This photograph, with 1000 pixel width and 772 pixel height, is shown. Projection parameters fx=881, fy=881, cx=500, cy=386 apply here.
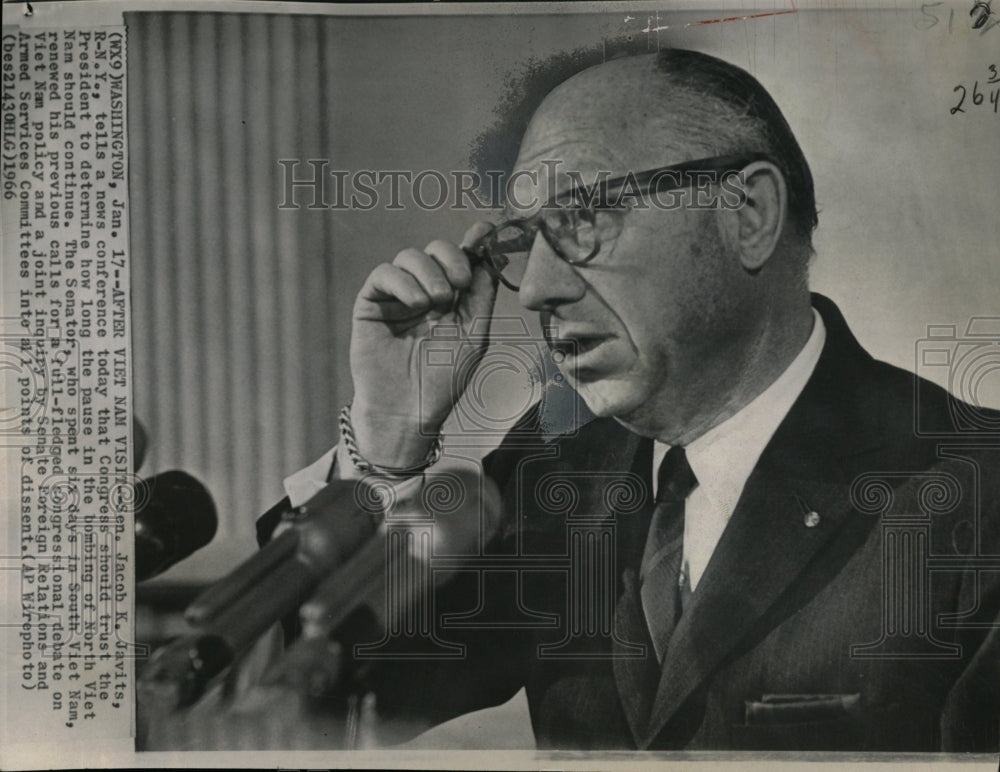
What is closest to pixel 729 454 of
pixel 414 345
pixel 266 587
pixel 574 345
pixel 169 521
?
pixel 574 345

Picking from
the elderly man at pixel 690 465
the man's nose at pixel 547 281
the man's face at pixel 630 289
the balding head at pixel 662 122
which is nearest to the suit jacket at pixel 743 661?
the elderly man at pixel 690 465

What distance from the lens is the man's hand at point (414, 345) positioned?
5.27ft

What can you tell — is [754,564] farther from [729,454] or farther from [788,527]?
[729,454]

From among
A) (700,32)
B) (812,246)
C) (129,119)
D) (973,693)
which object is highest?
(700,32)

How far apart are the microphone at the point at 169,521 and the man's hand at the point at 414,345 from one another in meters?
0.32

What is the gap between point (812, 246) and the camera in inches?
63.0

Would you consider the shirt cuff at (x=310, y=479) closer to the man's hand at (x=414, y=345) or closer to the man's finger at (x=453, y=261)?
the man's hand at (x=414, y=345)

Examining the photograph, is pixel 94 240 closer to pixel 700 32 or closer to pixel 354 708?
pixel 354 708

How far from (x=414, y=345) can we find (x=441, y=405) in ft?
0.39

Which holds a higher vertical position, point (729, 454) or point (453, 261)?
point (453, 261)

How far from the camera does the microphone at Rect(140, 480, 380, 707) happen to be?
1618mm

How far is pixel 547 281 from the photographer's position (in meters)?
1.59

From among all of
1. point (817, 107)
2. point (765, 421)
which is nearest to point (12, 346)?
point (765, 421)

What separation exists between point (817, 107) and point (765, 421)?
0.59 meters
